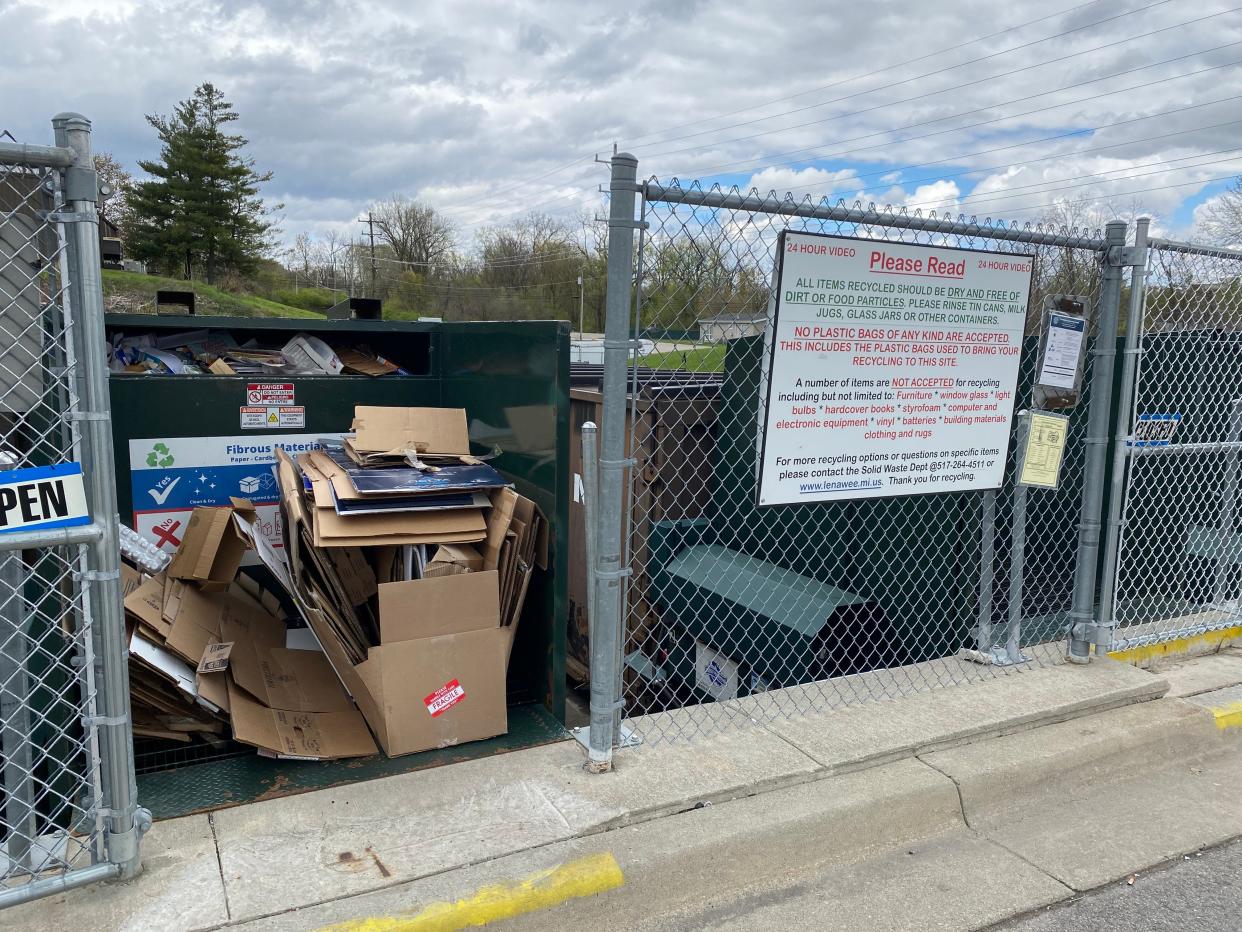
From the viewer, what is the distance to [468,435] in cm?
448

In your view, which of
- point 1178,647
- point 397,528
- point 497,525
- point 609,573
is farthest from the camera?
point 1178,647

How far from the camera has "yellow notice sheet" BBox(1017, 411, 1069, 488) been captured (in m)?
4.07

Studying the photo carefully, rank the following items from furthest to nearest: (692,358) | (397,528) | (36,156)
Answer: (692,358), (397,528), (36,156)

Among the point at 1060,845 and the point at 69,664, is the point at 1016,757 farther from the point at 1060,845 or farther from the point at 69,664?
the point at 69,664

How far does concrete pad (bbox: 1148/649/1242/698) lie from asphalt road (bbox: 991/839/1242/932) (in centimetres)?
136

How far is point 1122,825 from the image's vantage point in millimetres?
3465

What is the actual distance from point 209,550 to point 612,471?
6.43 feet

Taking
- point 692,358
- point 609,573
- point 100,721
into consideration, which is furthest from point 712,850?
point 692,358

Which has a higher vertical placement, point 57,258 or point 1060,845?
point 57,258

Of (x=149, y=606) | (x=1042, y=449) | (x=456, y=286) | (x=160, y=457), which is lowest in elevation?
(x=149, y=606)

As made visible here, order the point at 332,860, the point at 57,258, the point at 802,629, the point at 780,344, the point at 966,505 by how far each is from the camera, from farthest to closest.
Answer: the point at 966,505, the point at 802,629, the point at 780,344, the point at 332,860, the point at 57,258

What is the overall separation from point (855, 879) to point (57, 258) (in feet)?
10.4

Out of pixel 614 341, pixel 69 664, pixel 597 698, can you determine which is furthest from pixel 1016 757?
pixel 69 664

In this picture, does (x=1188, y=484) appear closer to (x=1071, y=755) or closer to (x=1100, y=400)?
(x=1100, y=400)
